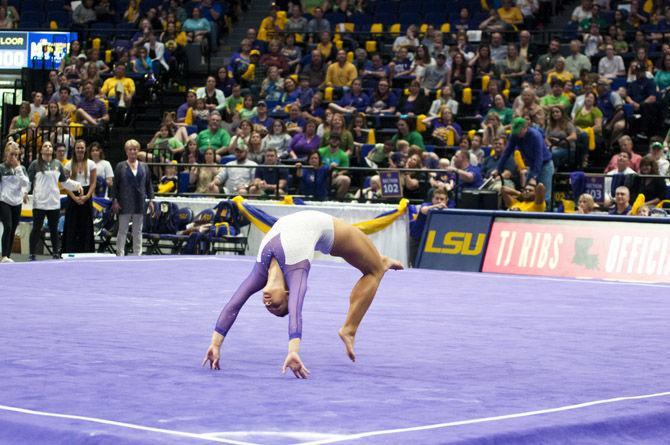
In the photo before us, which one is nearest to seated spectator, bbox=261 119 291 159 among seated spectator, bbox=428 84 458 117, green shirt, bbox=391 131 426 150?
green shirt, bbox=391 131 426 150

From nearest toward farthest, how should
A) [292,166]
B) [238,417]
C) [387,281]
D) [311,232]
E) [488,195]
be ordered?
1. [238,417]
2. [311,232]
3. [387,281]
4. [488,195]
5. [292,166]

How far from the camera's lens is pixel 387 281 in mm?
15148

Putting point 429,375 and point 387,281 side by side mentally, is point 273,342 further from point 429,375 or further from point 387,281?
point 387,281

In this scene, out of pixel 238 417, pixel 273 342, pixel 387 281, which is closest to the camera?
pixel 238 417

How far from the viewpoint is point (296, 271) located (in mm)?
7520

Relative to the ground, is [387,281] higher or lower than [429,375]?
lower

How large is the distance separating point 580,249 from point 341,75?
29.6 ft

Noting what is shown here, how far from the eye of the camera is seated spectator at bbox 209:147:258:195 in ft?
68.3

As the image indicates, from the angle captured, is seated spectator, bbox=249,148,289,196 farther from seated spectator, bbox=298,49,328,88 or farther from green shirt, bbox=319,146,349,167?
seated spectator, bbox=298,49,328,88

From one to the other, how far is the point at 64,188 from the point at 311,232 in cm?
1111

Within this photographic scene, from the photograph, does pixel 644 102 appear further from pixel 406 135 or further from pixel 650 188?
pixel 406 135

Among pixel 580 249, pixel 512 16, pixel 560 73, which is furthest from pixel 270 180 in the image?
pixel 512 16

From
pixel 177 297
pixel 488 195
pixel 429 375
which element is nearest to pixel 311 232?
pixel 429 375

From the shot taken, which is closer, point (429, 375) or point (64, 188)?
point (429, 375)
